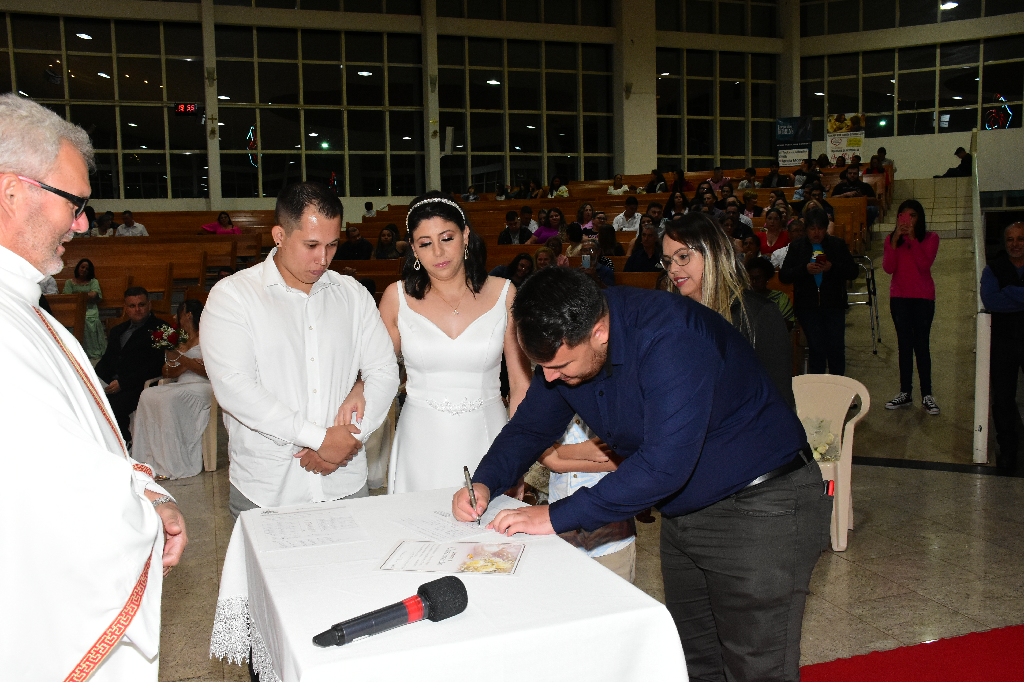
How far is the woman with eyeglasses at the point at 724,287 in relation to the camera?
2232mm

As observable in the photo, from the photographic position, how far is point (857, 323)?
9922 millimetres

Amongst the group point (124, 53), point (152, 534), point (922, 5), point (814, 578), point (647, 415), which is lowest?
point (814, 578)

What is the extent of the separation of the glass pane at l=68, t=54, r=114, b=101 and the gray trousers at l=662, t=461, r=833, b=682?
60.9 feet

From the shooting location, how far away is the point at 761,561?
1.78 m

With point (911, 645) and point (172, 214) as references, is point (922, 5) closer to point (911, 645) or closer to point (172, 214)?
point (172, 214)

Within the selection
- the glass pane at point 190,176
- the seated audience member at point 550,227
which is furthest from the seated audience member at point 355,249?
the glass pane at point 190,176

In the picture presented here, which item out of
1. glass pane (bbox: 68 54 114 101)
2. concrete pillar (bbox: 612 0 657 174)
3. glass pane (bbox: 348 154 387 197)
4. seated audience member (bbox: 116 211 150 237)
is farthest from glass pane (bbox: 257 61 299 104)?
concrete pillar (bbox: 612 0 657 174)

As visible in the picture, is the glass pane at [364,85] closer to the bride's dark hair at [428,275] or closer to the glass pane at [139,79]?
the glass pane at [139,79]

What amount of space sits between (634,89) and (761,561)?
18.9 meters

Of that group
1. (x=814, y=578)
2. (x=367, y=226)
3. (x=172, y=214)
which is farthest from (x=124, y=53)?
(x=814, y=578)

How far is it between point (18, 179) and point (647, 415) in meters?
1.23

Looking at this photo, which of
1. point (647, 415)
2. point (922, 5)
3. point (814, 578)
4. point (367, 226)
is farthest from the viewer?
point (922, 5)

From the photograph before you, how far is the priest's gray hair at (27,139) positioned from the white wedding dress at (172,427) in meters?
4.76

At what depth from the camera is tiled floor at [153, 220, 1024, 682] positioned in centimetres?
302
